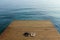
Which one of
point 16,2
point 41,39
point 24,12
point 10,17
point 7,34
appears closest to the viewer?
point 41,39

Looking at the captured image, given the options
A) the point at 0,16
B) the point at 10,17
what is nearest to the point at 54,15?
the point at 10,17

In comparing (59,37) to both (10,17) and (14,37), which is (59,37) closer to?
(14,37)

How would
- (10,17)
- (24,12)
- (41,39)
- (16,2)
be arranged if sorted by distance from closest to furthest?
(41,39), (10,17), (24,12), (16,2)

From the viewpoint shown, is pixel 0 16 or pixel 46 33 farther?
pixel 0 16

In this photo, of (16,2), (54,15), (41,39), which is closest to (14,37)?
(41,39)

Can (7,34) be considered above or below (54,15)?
above

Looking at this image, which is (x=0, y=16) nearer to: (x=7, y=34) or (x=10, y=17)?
(x=10, y=17)
